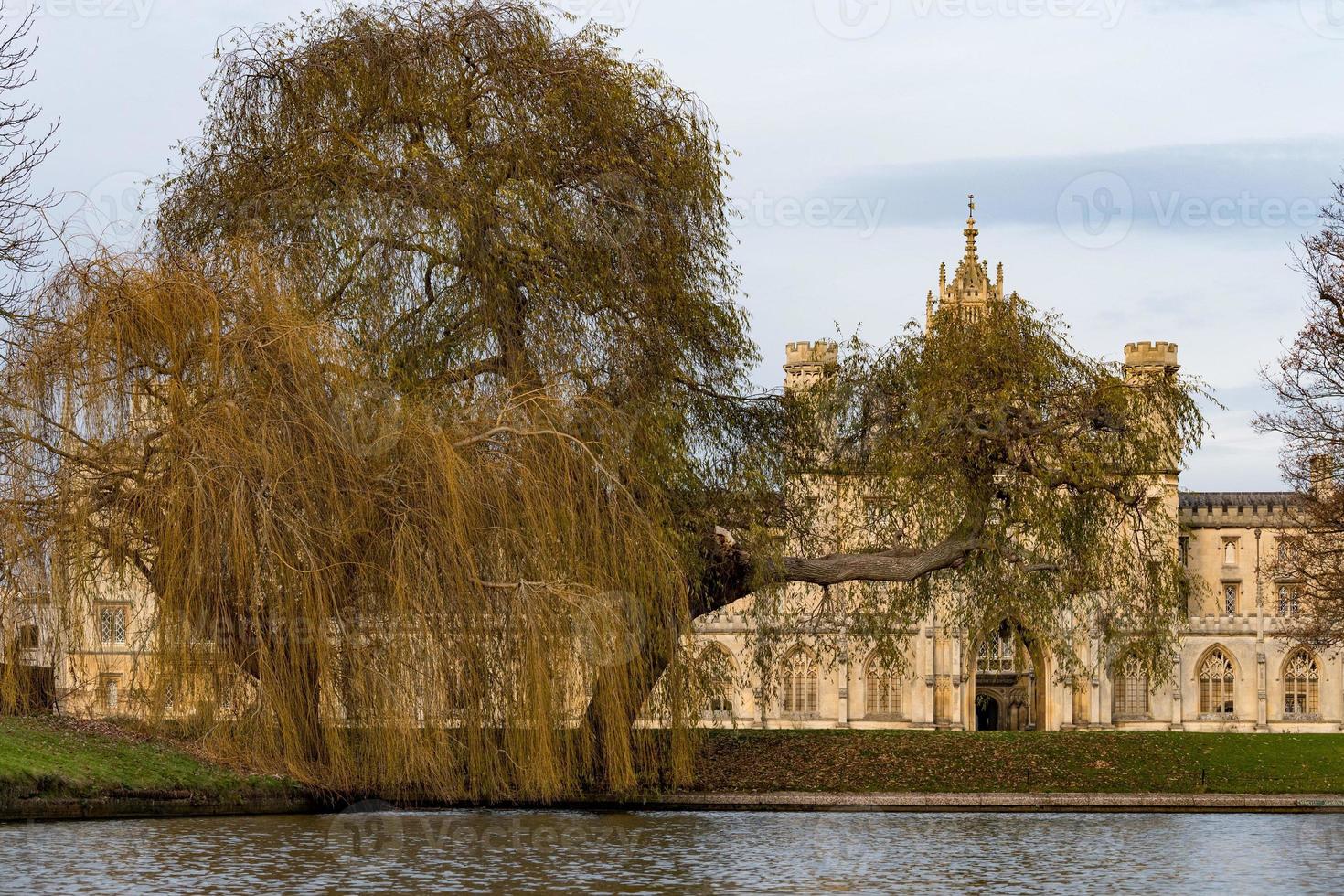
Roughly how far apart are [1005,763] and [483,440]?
1195 cm

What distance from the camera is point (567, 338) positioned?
75.5 feet

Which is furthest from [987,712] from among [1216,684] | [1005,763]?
[1005,763]

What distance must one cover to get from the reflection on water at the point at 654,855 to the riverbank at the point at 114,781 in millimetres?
893

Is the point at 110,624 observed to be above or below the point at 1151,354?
below

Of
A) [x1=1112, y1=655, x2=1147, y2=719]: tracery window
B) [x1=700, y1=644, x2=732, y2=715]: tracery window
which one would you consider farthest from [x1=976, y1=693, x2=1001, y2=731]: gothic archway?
[x1=700, y1=644, x2=732, y2=715]: tracery window

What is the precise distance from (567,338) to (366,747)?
22.8 feet

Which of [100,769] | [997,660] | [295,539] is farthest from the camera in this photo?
[997,660]

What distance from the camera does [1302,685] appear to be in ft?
201

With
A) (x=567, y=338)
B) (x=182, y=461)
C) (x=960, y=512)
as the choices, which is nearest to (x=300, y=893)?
(x=182, y=461)

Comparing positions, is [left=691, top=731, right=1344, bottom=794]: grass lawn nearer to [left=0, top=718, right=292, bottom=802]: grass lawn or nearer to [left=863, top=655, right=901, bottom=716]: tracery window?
[left=0, top=718, right=292, bottom=802]: grass lawn

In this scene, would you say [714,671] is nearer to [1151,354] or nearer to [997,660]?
[997,660]

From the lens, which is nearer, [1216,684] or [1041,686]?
[1041,686]

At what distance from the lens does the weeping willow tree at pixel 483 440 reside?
18297mm

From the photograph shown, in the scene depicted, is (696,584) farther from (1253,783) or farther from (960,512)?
(1253,783)
